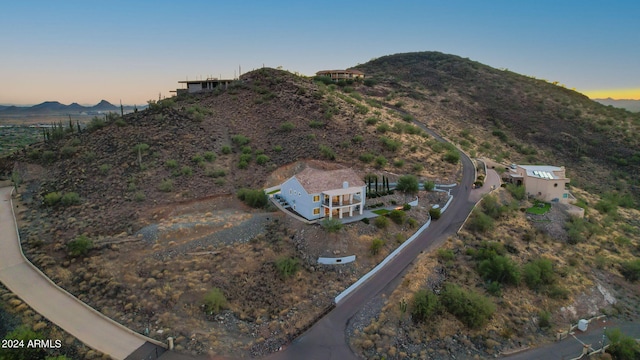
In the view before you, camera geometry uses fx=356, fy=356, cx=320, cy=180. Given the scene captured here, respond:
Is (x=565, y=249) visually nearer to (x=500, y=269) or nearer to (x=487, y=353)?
(x=500, y=269)

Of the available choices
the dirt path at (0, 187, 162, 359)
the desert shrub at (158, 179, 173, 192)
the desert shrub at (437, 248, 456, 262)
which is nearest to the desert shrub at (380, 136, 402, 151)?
the desert shrub at (437, 248, 456, 262)

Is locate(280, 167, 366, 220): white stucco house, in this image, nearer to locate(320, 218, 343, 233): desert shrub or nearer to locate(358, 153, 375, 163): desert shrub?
locate(320, 218, 343, 233): desert shrub

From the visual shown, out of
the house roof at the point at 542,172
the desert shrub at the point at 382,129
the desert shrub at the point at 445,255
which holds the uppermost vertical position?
the desert shrub at the point at 382,129

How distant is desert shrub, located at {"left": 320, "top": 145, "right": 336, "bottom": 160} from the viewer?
35719 mm

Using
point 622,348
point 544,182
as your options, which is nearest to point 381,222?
point 622,348

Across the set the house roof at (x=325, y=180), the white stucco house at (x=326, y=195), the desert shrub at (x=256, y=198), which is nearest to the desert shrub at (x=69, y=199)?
the desert shrub at (x=256, y=198)

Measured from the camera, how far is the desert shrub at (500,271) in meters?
22.4

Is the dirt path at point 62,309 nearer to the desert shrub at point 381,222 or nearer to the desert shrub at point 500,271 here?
the desert shrub at point 381,222

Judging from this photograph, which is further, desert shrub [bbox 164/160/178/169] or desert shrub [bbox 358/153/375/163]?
desert shrub [bbox 358/153/375/163]

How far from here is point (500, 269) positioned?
22422 mm

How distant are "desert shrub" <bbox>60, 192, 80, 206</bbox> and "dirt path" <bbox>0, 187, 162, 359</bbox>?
17.6 feet

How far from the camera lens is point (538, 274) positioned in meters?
22.8

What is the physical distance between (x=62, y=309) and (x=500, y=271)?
2486cm

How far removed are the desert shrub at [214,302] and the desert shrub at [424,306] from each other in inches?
403
